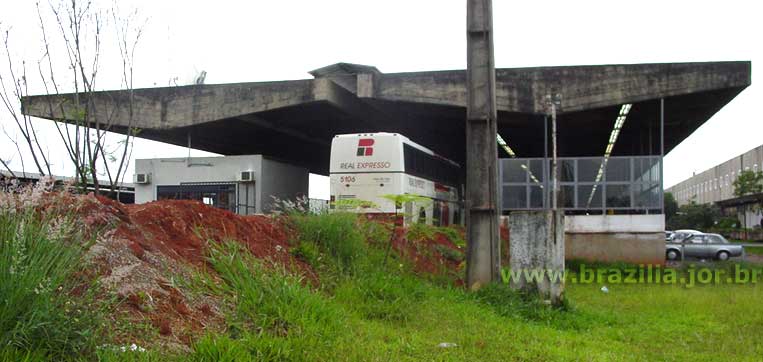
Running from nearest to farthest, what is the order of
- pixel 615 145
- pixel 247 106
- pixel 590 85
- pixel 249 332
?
Result: pixel 249 332
pixel 590 85
pixel 247 106
pixel 615 145

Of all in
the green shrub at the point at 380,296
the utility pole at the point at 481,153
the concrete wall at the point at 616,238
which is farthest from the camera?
the concrete wall at the point at 616,238

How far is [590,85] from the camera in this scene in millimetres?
22250

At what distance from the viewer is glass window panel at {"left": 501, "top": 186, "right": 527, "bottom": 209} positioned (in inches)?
790

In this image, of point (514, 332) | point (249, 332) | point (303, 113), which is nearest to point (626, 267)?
point (514, 332)

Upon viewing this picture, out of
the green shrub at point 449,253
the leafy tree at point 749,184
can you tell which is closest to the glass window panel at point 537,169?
the green shrub at point 449,253

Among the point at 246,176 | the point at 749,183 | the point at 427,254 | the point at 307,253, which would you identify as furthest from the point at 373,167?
the point at 749,183

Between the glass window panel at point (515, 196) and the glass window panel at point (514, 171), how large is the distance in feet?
0.84

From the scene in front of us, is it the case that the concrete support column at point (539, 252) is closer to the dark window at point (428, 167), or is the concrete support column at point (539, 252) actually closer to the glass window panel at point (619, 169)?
the glass window panel at point (619, 169)

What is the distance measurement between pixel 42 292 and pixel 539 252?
22.6 feet

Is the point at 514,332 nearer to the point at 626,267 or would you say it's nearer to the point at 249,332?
the point at 249,332

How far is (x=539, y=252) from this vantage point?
9.04 metres

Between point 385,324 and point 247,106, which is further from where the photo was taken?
point 247,106

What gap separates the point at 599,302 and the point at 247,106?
60.6 ft

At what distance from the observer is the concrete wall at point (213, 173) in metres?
27.1
